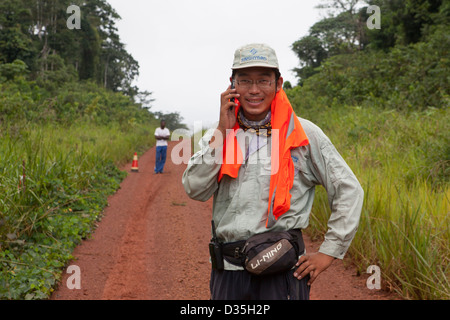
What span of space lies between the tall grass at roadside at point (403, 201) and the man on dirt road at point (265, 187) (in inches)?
86.1

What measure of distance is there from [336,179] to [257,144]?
1.38ft

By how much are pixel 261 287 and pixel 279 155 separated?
65 centimetres

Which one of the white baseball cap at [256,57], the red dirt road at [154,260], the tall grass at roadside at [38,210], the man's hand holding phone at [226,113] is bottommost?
the red dirt road at [154,260]

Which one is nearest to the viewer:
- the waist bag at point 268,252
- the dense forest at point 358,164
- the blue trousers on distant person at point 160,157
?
the waist bag at point 268,252

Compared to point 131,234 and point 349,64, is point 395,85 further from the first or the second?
point 131,234

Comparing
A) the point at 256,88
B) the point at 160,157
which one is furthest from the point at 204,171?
the point at 160,157

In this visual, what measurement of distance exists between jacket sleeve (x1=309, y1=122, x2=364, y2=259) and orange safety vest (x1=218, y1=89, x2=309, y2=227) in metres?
0.11

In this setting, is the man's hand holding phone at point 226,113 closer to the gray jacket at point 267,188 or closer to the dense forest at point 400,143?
the gray jacket at point 267,188

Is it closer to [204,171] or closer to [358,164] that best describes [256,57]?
[204,171]

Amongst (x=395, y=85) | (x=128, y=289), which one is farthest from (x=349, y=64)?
(x=128, y=289)

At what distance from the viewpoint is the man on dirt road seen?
83.1 inches

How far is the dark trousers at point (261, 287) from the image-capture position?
2135mm

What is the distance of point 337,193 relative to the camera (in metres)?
2.16

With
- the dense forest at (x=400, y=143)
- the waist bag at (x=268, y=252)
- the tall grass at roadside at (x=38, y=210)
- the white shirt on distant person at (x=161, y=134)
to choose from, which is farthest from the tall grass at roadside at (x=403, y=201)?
the white shirt on distant person at (x=161, y=134)
